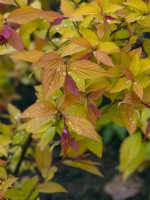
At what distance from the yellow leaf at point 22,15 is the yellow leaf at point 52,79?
0.65 feet

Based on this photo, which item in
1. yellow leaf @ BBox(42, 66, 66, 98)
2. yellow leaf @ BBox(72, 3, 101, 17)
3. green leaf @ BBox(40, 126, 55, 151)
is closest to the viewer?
yellow leaf @ BBox(42, 66, 66, 98)

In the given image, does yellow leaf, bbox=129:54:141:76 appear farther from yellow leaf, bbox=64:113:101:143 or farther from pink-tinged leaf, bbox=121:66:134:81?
yellow leaf, bbox=64:113:101:143

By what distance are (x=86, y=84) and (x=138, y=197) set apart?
1986 millimetres

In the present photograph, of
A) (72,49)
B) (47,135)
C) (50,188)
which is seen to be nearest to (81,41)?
(72,49)

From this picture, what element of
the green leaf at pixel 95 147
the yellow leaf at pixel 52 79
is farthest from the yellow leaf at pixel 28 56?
the green leaf at pixel 95 147

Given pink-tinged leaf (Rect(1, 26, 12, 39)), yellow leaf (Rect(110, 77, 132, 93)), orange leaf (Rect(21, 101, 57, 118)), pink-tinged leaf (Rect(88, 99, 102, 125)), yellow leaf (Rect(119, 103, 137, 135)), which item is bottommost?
yellow leaf (Rect(119, 103, 137, 135))

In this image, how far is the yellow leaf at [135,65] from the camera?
1.39 m

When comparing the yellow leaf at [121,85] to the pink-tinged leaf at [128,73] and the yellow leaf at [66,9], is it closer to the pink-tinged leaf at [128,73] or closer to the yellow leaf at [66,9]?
the pink-tinged leaf at [128,73]

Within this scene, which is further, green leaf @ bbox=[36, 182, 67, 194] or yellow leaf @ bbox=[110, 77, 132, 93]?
green leaf @ bbox=[36, 182, 67, 194]

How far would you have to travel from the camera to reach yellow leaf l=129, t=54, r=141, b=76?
1395mm

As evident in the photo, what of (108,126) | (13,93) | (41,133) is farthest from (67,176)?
(41,133)

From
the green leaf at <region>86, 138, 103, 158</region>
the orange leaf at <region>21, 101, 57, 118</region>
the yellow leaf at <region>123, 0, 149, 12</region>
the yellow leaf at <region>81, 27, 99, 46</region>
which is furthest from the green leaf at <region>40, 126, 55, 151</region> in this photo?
the yellow leaf at <region>123, 0, 149, 12</region>

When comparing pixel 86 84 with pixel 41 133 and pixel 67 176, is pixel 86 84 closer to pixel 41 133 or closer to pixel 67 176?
pixel 41 133

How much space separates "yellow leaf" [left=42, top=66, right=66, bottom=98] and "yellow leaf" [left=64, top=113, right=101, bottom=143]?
12cm
